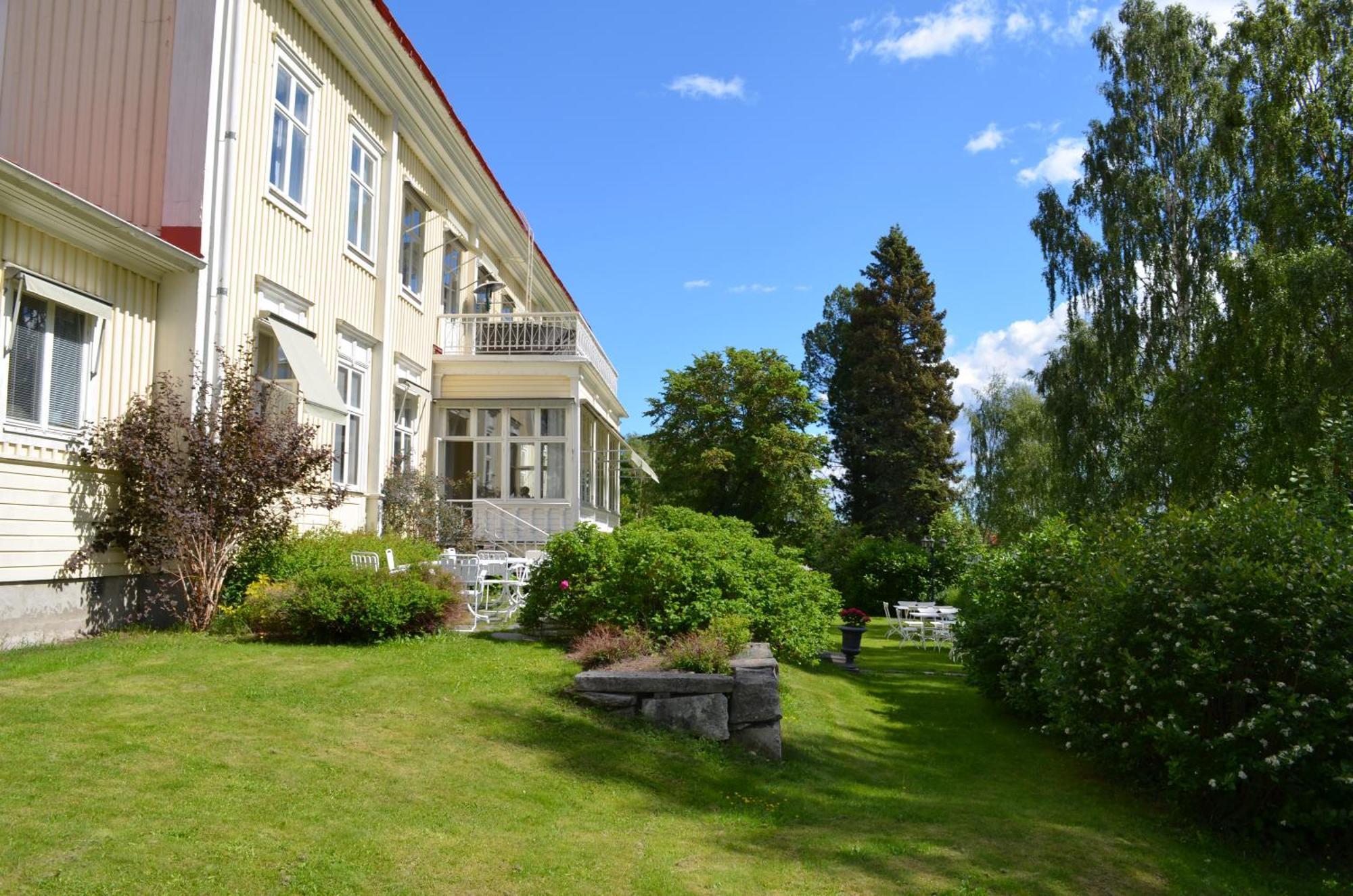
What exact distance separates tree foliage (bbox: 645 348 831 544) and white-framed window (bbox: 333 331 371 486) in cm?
2006

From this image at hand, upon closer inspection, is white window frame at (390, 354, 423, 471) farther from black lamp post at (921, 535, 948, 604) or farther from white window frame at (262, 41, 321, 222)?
black lamp post at (921, 535, 948, 604)

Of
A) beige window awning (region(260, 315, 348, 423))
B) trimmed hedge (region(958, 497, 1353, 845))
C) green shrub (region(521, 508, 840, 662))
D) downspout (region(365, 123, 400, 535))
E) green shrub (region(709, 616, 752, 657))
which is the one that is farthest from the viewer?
downspout (region(365, 123, 400, 535))

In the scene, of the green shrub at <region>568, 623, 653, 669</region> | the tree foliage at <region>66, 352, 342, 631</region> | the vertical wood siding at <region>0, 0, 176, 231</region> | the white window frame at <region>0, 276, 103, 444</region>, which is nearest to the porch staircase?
the tree foliage at <region>66, 352, 342, 631</region>

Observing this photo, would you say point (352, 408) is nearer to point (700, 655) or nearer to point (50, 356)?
point (50, 356)

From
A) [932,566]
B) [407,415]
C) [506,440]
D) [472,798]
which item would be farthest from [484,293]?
A: [472,798]

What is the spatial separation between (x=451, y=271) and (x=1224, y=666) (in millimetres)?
16831

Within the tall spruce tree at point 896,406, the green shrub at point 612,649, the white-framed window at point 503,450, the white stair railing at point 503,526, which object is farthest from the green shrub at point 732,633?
the tall spruce tree at point 896,406

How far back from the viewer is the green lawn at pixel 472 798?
14.3 feet

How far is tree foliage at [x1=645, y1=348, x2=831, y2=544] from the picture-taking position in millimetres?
34969

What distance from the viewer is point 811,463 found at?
3519 cm

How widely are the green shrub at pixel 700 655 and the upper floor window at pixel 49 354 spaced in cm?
586

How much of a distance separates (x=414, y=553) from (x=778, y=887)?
901cm

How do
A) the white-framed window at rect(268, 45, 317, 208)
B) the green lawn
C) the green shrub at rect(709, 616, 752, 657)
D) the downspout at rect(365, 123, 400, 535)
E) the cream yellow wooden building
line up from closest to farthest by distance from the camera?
the green lawn
the green shrub at rect(709, 616, 752, 657)
the cream yellow wooden building
the white-framed window at rect(268, 45, 317, 208)
the downspout at rect(365, 123, 400, 535)

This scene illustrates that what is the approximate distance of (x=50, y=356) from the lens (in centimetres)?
888
